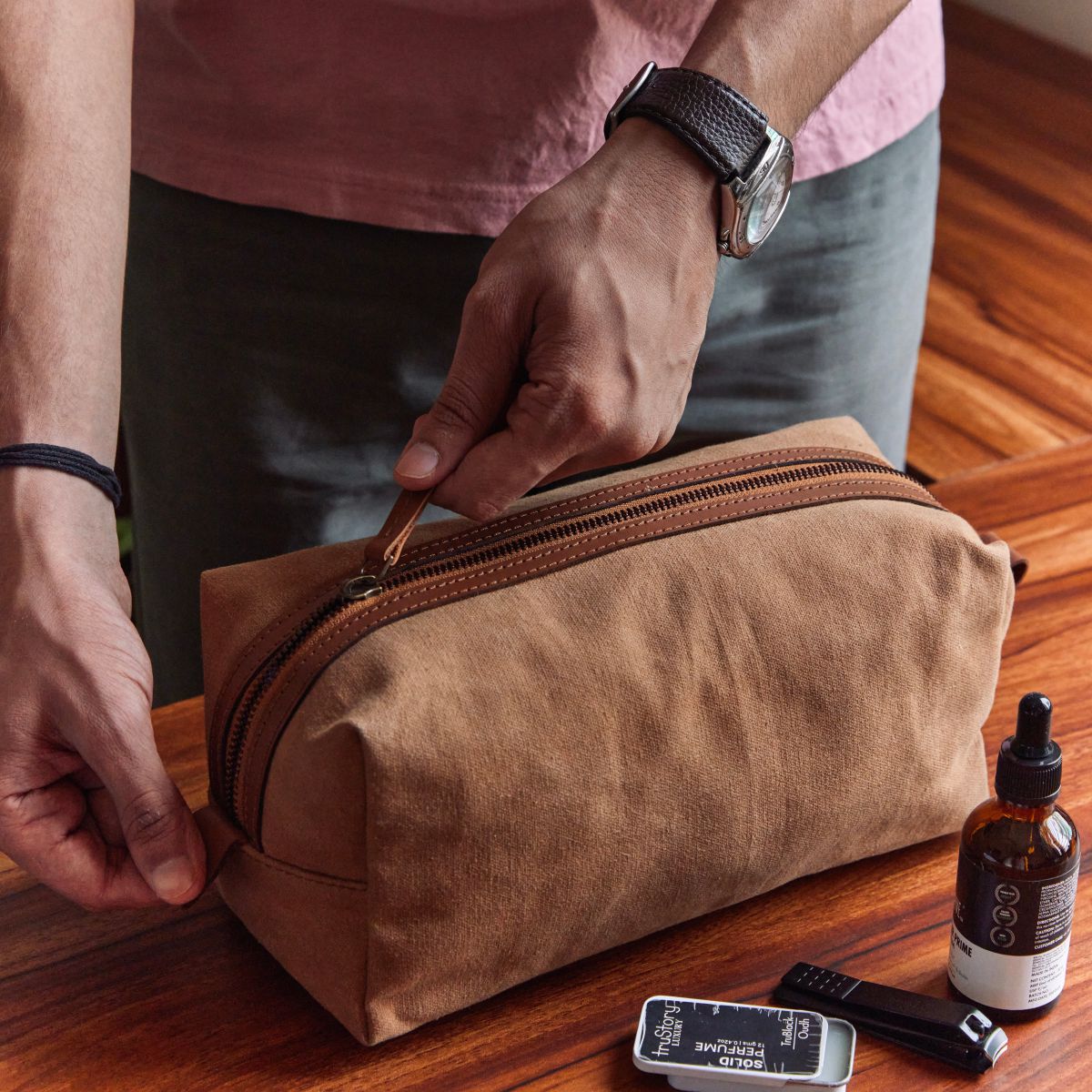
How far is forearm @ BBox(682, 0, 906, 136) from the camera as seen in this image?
0.81m

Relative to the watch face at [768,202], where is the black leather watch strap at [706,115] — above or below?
above

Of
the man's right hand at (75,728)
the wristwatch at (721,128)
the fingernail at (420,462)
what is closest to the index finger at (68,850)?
the man's right hand at (75,728)

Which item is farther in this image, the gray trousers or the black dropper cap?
the gray trousers

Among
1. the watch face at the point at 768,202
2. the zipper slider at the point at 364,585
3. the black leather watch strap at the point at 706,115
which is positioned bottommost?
the zipper slider at the point at 364,585

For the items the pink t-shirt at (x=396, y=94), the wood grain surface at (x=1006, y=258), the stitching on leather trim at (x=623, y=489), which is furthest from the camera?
the wood grain surface at (x=1006, y=258)

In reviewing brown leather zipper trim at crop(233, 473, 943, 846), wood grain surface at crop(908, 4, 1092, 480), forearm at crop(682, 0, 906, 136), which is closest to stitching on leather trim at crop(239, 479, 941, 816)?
brown leather zipper trim at crop(233, 473, 943, 846)

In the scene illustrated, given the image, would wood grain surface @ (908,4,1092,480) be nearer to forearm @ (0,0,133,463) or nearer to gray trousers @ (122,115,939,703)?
gray trousers @ (122,115,939,703)

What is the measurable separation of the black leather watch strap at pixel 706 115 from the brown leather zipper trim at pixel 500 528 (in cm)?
17

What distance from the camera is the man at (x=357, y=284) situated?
73 centimetres

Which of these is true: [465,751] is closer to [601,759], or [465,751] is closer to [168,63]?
[601,759]

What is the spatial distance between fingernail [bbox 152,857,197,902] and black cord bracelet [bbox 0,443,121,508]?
0.65 ft

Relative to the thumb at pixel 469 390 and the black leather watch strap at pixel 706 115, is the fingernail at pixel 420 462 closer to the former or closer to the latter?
the thumb at pixel 469 390

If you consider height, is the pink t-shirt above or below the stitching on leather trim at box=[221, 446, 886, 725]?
above

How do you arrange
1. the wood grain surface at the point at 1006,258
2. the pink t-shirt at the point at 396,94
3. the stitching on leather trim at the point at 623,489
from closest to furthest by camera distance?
the stitching on leather trim at the point at 623,489
the pink t-shirt at the point at 396,94
the wood grain surface at the point at 1006,258
